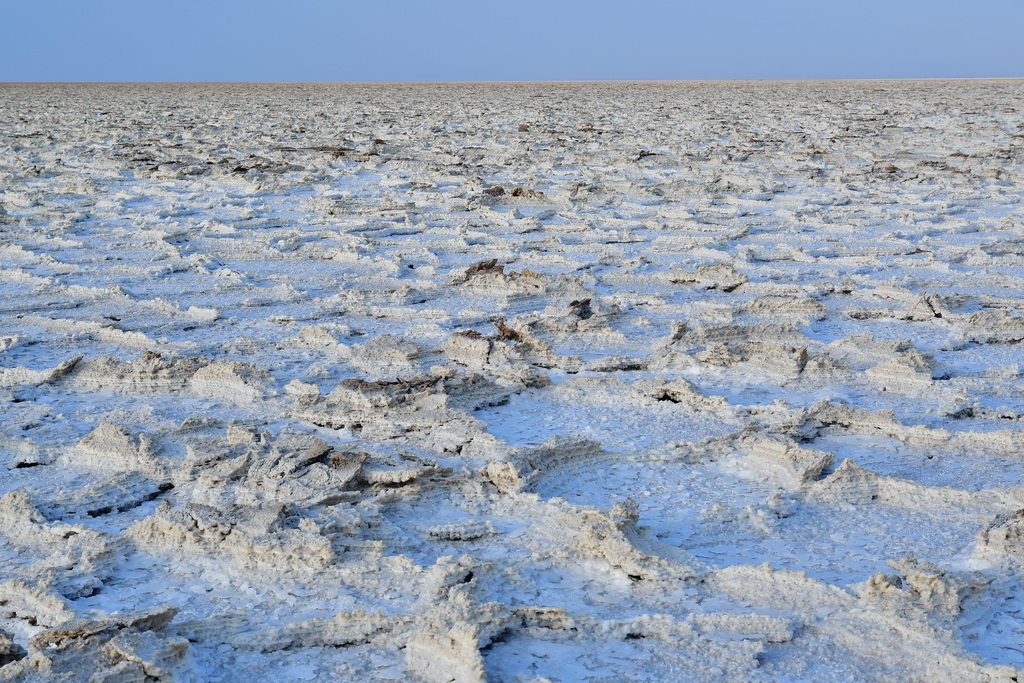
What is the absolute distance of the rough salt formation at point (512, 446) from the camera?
5.10 feet

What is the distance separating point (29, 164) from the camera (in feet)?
25.0

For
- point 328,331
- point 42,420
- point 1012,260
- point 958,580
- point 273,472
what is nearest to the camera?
point 958,580

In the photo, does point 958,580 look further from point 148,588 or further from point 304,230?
point 304,230

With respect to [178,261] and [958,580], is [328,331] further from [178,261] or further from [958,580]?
[958,580]

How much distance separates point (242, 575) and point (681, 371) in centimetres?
147

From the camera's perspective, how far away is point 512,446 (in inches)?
90.9

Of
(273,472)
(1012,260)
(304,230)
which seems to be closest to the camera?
(273,472)

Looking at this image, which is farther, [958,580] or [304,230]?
[304,230]

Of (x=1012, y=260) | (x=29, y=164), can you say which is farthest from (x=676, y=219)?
(x=29, y=164)

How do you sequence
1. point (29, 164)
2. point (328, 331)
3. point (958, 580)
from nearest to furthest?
1. point (958, 580)
2. point (328, 331)
3. point (29, 164)

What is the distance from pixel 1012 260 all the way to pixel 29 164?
6.67m

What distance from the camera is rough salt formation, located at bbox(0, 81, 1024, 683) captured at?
1.55 meters

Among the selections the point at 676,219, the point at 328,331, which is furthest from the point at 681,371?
the point at 676,219

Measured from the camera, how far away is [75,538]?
183 centimetres
